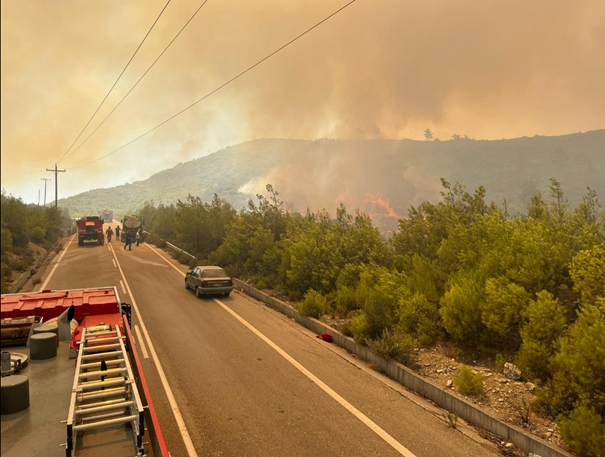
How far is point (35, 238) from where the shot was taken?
1491 inches

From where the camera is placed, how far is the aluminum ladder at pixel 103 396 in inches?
160

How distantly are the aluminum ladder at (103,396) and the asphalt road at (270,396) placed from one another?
2404 mm

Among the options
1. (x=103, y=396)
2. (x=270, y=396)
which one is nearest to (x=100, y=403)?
(x=103, y=396)

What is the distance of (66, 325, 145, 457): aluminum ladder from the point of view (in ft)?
13.3

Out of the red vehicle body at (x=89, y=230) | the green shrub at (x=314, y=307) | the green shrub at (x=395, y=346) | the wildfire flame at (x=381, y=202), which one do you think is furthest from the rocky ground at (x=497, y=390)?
the wildfire flame at (x=381, y=202)

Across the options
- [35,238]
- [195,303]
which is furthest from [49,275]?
[35,238]

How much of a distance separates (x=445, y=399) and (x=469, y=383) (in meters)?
0.63

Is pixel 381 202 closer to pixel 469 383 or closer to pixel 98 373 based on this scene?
pixel 469 383

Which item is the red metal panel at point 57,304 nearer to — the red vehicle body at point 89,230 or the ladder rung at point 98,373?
the ladder rung at point 98,373

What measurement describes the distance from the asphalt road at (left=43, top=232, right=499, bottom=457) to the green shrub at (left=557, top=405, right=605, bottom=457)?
1297 mm

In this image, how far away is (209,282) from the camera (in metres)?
19.0

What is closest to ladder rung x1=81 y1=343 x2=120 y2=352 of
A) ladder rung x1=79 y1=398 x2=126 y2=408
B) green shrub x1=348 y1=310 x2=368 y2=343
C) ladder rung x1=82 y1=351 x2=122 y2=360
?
ladder rung x1=82 y1=351 x2=122 y2=360

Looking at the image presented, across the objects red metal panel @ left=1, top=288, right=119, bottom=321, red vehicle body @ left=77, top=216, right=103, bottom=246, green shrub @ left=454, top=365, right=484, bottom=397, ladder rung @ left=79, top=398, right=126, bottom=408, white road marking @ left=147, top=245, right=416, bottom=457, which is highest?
red vehicle body @ left=77, top=216, right=103, bottom=246

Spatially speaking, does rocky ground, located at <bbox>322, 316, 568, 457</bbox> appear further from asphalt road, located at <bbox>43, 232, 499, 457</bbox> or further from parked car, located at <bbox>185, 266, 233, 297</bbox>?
parked car, located at <bbox>185, 266, 233, 297</bbox>
